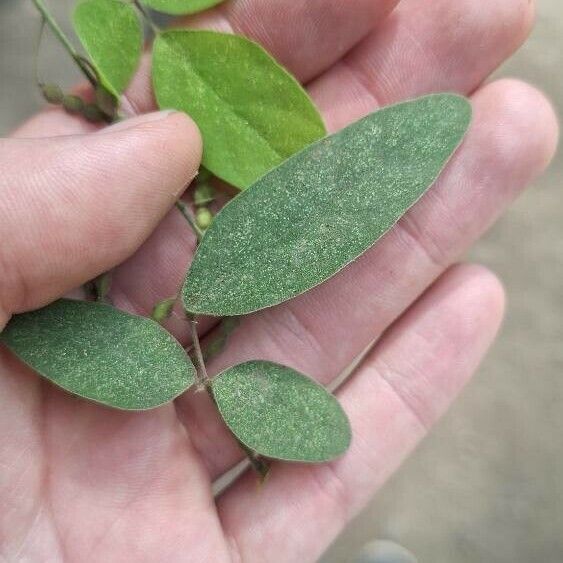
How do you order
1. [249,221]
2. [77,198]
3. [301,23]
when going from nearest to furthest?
1. [77,198]
2. [249,221]
3. [301,23]

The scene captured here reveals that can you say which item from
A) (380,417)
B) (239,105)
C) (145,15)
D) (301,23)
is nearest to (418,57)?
(301,23)

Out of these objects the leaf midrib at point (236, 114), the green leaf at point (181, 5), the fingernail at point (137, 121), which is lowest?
the leaf midrib at point (236, 114)

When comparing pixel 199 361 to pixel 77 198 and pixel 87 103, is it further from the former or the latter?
pixel 87 103

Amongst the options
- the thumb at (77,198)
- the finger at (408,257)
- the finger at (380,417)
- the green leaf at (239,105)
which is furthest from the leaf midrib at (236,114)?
the finger at (380,417)

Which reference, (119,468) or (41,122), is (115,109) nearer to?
(41,122)

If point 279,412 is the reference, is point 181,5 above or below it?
above

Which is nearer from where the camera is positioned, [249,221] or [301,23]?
[249,221]

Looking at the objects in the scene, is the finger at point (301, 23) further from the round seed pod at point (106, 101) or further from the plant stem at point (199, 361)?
the plant stem at point (199, 361)
